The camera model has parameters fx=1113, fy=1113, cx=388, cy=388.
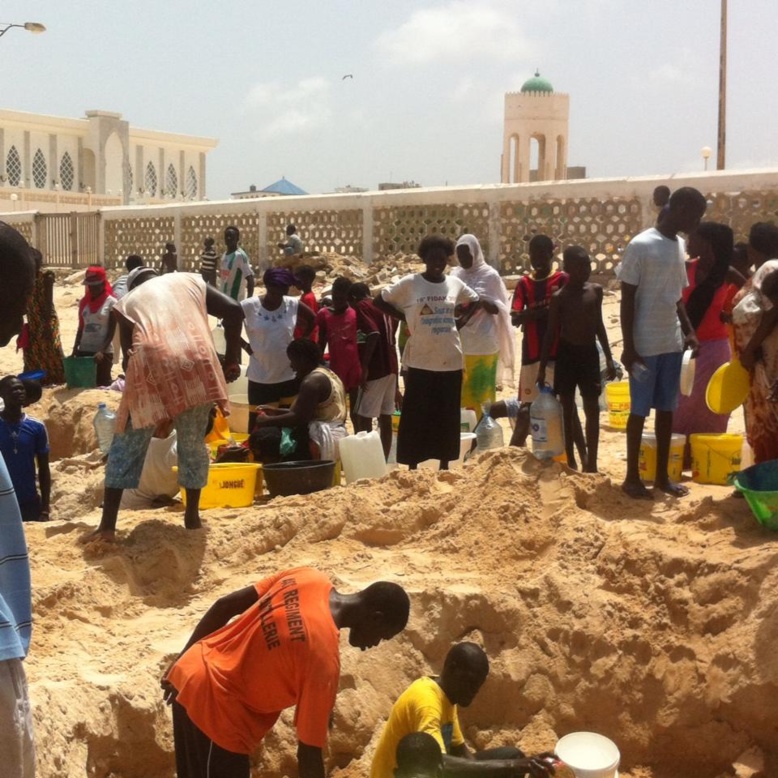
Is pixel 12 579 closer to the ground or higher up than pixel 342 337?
closer to the ground

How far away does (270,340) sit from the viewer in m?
7.39

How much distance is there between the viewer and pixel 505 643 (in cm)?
522

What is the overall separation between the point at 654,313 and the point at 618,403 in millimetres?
3240

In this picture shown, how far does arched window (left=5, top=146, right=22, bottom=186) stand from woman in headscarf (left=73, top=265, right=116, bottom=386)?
90.0 feet

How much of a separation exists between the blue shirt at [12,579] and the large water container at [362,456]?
4.53 metres

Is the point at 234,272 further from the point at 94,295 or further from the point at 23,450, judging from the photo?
the point at 23,450

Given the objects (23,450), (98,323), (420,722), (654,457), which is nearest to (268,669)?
(420,722)

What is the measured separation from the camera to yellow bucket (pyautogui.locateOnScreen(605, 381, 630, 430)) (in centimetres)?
904

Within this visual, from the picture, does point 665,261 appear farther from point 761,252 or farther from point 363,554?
point 363,554

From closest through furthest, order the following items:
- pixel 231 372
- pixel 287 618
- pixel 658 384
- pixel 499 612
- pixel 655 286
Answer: pixel 287 618 → pixel 499 612 → pixel 231 372 → pixel 655 286 → pixel 658 384

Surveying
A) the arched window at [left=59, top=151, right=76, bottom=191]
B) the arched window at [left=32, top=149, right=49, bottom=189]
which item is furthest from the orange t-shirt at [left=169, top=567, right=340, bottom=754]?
the arched window at [left=59, top=151, right=76, bottom=191]

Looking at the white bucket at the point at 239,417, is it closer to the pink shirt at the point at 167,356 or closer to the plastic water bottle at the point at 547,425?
the plastic water bottle at the point at 547,425

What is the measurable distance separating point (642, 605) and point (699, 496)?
1.15 metres

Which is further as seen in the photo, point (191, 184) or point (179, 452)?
point (191, 184)
